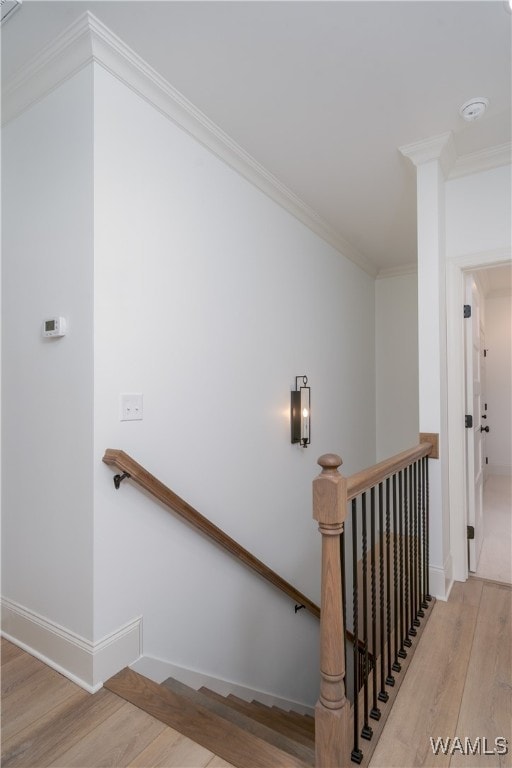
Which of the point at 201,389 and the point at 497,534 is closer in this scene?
the point at 201,389

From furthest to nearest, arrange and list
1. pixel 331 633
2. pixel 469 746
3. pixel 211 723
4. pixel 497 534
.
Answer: pixel 497 534 < pixel 211 723 < pixel 469 746 < pixel 331 633

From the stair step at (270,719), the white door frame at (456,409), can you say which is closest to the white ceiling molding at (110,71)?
the white door frame at (456,409)

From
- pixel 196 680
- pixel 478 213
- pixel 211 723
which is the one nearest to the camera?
pixel 211 723

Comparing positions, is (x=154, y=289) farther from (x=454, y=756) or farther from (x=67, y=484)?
(x=454, y=756)

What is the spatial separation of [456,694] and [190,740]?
1059 millimetres

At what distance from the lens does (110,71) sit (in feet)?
6.00

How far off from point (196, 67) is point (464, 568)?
3.24 metres

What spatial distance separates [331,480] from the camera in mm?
1269

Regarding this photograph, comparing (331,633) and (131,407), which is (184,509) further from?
(331,633)

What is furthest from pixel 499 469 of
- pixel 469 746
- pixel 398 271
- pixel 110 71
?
pixel 110 71

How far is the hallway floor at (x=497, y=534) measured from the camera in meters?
2.80

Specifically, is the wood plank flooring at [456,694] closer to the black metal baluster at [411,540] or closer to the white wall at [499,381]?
the black metal baluster at [411,540]

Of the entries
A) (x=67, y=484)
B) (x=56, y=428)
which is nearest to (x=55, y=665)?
(x=67, y=484)

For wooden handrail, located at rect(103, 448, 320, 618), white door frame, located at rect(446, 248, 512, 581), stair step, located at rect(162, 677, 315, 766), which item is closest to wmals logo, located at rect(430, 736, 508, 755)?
stair step, located at rect(162, 677, 315, 766)
